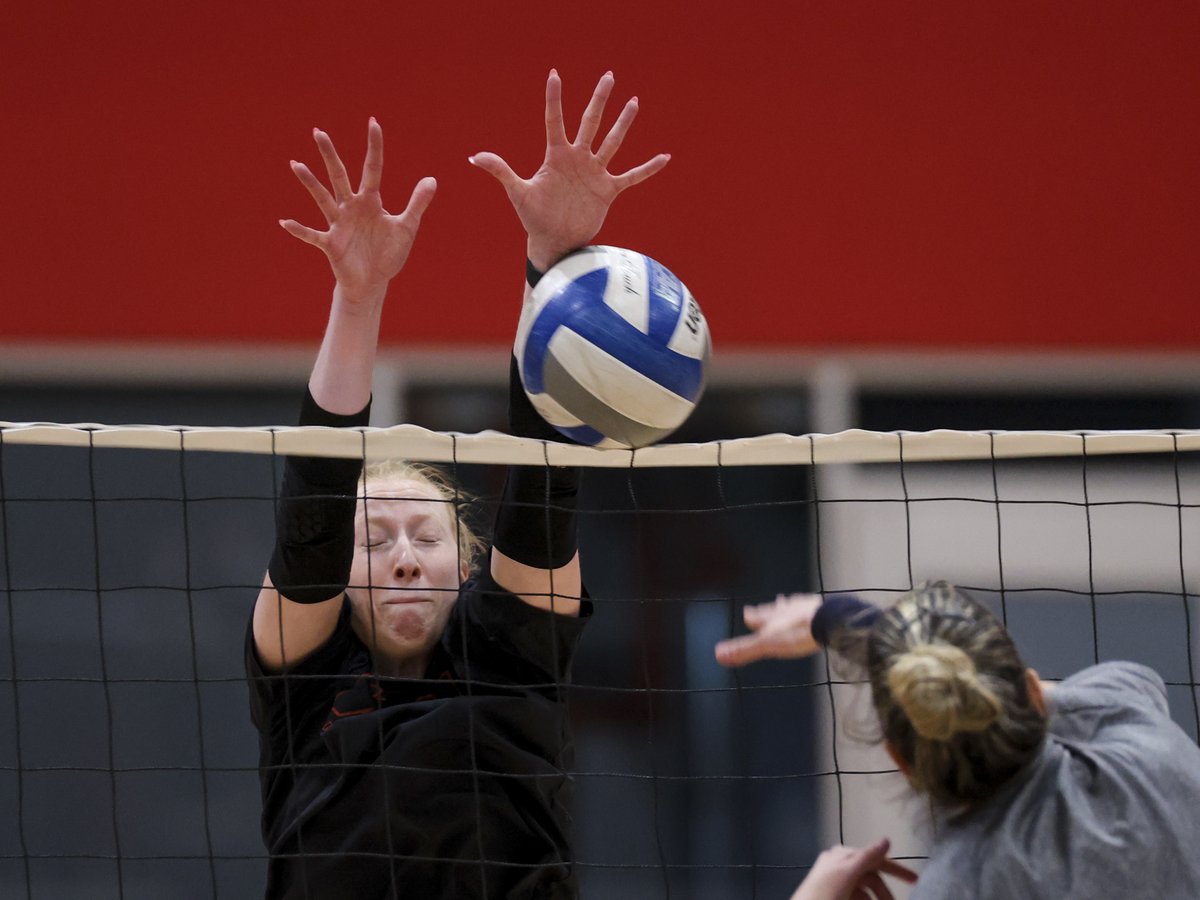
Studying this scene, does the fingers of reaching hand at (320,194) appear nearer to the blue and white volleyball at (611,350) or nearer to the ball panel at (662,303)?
the blue and white volleyball at (611,350)

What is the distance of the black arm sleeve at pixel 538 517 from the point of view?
6.52 ft

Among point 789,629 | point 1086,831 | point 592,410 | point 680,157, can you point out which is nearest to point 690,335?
point 592,410

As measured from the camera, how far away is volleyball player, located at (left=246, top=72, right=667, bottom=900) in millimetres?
1950

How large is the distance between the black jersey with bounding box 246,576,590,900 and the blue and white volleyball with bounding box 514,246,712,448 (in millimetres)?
286

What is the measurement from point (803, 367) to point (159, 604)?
193cm

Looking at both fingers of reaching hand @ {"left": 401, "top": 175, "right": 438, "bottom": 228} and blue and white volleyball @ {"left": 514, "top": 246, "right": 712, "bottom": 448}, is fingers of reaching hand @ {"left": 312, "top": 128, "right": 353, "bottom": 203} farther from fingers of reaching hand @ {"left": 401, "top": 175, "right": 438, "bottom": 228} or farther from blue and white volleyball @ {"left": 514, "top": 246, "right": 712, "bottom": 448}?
blue and white volleyball @ {"left": 514, "top": 246, "right": 712, "bottom": 448}

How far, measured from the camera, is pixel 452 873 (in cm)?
195

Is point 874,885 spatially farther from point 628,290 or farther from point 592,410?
point 628,290

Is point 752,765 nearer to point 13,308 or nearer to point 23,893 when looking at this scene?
point 23,893

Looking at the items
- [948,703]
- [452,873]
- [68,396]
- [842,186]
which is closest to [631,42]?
[842,186]

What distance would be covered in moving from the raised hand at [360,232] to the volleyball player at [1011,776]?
2.98 ft

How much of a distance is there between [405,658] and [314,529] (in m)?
0.29

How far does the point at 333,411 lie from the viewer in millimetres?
2035

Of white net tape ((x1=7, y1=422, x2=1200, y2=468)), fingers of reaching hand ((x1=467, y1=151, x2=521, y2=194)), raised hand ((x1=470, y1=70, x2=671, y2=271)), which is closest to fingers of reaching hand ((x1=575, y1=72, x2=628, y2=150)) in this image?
raised hand ((x1=470, y1=70, x2=671, y2=271))
